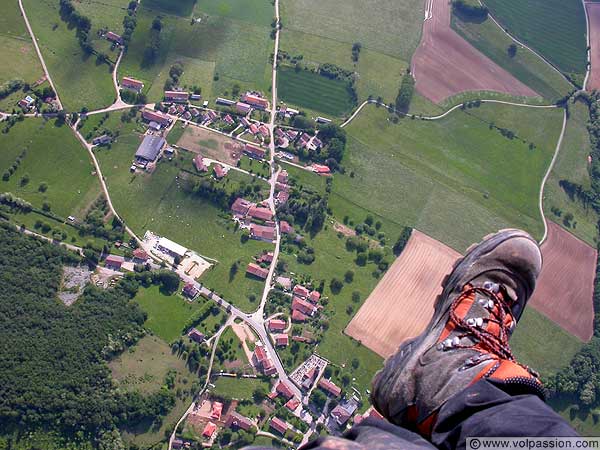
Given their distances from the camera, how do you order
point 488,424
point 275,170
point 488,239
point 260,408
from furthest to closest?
point 275,170 → point 260,408 → point 488,239 → point 488,424

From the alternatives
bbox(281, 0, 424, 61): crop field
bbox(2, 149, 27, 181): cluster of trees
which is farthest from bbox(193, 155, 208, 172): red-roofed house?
bbox(281, 0, 424, 61): crop field

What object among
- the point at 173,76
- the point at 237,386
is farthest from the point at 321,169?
the point at 237,386

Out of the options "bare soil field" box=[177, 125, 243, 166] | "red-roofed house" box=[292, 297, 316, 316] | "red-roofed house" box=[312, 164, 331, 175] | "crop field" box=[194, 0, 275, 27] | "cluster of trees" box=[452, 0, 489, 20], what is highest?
"cluster of trees" box=[452, 0, 489, 20]

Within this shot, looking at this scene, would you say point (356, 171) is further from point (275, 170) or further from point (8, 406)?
point (8, 406)

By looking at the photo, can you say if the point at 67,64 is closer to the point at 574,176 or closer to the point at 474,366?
the point at 574,176

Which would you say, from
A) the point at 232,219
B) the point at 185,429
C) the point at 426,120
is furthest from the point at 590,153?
the point at 185,429

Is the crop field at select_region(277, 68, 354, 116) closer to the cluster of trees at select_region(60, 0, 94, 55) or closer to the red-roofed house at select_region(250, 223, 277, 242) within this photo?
the red-roofed house at select_region(250, 223, 277, 242)
